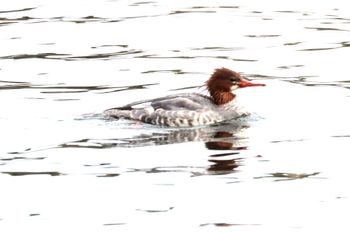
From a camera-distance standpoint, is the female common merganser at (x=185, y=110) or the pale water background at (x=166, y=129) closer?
the pale water background at (x=166, y=129)

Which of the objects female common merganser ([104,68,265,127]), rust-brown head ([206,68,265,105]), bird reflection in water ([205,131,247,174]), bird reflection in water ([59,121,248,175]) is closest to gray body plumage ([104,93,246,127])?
female common merganser ([104,68,265,127])

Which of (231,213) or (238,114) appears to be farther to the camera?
(238,114)

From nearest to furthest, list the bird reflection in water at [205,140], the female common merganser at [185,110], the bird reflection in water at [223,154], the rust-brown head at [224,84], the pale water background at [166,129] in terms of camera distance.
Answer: the pale water background at [166,129]
the bird reflection in water at [223,154]
the bird reflection in water at [205,140]
the female common merganser at [185,110]
the rust-brown head at [224,84]

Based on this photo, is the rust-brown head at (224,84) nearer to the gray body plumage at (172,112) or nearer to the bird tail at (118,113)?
the gray body plumage at (172,112)

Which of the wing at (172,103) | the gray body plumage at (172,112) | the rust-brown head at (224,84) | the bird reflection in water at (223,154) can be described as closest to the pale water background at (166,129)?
the bird reflection in water at (223,154)

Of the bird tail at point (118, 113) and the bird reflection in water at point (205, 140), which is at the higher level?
the bird tail at point (118, 113)

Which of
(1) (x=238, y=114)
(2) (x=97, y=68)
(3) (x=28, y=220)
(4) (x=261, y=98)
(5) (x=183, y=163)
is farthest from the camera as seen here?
(2) (x=97, y=68)

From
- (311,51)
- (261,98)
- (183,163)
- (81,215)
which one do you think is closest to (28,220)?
(81,215)

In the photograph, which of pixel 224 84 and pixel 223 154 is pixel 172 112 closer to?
pixel 224 84

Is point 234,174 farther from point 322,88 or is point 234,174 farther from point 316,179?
point 322,88
